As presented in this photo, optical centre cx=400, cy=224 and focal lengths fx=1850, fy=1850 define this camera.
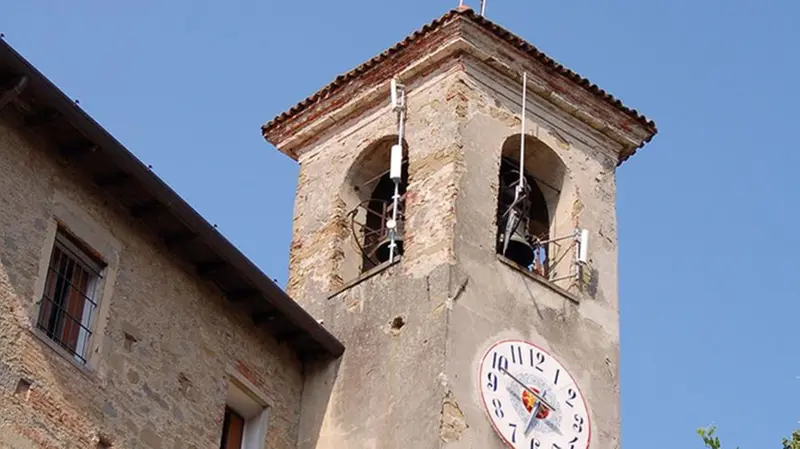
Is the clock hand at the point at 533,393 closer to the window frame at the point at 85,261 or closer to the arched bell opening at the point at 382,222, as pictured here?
the arched bell opening at the point at 382,222

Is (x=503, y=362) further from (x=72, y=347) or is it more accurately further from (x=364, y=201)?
(x=72, y=347)

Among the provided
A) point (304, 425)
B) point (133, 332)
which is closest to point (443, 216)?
point (304, 425)

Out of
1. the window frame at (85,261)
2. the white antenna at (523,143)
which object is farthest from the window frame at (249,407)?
the white antenna at (523,143)

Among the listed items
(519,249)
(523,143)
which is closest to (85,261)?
(519,249)

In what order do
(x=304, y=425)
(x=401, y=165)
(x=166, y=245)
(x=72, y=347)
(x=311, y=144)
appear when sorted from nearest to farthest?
1. (x=72, y=347)
2. (x=166, y=245)
3. (x=304, y=425)
4. (x=401, y=165)
5. (x=311, y=144)

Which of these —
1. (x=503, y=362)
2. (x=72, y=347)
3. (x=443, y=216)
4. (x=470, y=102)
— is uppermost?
(x=470, y=102)

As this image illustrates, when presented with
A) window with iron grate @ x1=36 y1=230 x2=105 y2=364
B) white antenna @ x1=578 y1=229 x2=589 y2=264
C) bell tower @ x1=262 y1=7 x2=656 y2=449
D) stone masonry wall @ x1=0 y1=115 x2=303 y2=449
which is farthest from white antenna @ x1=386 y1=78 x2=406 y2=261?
window with iron grate @ x1=36 y1=230 x2=105 y2=364

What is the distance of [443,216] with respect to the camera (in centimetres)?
1564

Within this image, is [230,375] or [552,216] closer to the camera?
[230,375]

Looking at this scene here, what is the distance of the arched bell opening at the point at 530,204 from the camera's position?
53.7 feet

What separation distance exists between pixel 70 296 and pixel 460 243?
11.7 ft

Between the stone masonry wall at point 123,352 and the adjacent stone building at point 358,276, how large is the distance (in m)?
0.02

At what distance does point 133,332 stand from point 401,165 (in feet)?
12.1

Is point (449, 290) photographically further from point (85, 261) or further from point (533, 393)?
point (85, 261)
